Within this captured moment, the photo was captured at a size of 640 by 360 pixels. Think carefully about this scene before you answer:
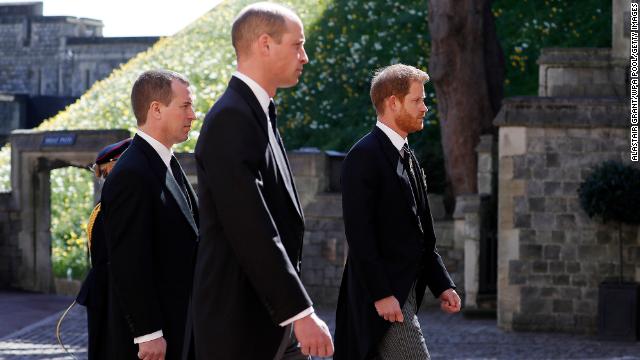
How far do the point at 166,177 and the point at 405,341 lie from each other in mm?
1324

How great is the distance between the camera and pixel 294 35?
4.66 meters

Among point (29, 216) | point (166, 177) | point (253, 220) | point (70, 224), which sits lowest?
point (70, 224)

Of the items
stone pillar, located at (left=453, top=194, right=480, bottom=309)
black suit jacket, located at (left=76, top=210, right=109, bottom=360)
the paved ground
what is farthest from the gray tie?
stone pillar, located at (left=453, top=194, right=480, bottom=309)

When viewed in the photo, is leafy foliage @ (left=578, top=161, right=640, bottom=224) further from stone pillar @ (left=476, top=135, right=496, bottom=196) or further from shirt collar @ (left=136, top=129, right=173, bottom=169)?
shirt collar @ (left=136, top=129, right=173, bottom=169)

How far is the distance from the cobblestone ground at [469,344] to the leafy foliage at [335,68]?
711 centimetres

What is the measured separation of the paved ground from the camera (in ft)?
42.0

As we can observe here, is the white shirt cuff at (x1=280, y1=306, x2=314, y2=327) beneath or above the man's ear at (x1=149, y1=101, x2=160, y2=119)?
beneath

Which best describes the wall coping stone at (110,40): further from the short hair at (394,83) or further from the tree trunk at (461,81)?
the short hair at (394,83)

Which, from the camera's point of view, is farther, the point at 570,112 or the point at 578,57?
the point at 578,57

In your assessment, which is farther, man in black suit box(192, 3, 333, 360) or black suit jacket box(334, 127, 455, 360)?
black suit jacket box(334, 127, 455, 360)

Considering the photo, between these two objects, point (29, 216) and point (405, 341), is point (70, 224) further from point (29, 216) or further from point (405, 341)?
point (405, 341)

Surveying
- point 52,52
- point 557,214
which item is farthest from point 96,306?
point 52,52

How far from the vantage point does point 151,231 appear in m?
5.70

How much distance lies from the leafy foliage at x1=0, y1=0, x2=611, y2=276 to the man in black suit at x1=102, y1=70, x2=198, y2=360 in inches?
642
